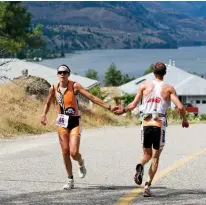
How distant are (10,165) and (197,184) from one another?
11.4ft

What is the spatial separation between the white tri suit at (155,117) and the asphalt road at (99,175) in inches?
27.3

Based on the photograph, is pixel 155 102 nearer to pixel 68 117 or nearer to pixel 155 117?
pixel 155 117

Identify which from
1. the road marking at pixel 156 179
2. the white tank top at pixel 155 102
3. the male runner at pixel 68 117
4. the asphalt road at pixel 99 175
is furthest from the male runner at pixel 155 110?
the male runner at pixel 68 117

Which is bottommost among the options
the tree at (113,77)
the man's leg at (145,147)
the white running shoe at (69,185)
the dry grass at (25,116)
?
the tree at (113,77)

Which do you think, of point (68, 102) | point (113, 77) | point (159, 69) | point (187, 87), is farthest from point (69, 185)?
point (113, 77)

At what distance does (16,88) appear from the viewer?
23.4 meters

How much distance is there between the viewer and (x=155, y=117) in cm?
775

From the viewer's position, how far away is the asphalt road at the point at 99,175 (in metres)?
7.58

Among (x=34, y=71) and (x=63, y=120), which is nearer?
(x=63, y=120)

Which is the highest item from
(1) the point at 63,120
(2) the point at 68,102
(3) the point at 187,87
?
(2) the point at 68,102

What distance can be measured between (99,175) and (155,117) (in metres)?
2.29

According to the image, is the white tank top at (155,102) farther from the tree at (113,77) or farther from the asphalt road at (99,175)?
the tree at (113,77)

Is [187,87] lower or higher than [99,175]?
lower

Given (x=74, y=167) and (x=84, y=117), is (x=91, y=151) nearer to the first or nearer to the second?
(x=74, y=167)
